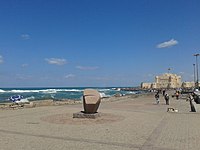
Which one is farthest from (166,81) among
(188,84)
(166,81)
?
(188,84)

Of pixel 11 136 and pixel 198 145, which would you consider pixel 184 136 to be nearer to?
pixel 198 145

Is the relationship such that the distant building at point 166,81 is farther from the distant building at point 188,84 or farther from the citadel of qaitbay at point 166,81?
the distant building at point 188,84

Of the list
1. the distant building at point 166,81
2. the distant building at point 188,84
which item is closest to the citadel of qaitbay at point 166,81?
the distant building at point 166,81

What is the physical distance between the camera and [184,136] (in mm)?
9164

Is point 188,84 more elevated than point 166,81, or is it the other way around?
point 166,81

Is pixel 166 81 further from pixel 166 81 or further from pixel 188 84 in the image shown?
pixel 188 84

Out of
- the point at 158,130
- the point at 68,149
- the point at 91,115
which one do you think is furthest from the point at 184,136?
the point at 91,115

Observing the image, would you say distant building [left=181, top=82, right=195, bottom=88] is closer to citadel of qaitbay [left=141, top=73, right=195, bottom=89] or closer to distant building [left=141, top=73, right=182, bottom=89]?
citadel of qaitbay [left=141, top=73, right=195, bottom=89]

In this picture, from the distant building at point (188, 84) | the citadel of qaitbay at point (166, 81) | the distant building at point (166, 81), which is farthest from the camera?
the distant building at point (188, 84)

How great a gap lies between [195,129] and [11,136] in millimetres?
7192

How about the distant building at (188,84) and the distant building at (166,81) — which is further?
the distant building at (188,84)

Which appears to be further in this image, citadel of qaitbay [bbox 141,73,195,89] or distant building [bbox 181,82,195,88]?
distant building [bbox 181,82,195,88]

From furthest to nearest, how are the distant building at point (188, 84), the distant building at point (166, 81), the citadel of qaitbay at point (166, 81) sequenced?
the distant building at point (188, 84), the distant building at point (166, 81), the citadel of qaitbay at point (166, 81)

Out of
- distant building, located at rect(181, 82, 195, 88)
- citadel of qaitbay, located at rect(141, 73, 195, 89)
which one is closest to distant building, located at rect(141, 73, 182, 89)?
citadel of qaitbay, located at rect(141, 73, 195, 89)
